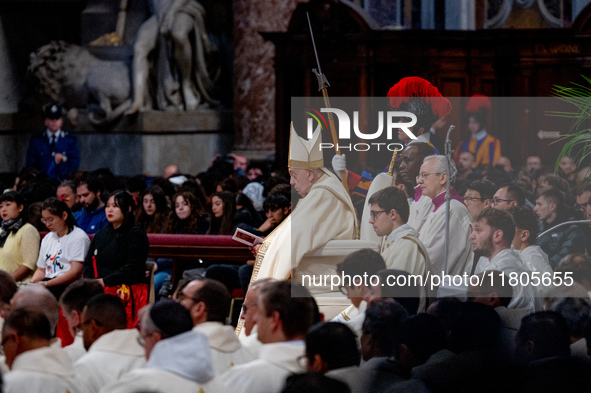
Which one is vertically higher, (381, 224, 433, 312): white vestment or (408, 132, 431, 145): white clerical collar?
(408, 132, 431, 145): white clerical collar

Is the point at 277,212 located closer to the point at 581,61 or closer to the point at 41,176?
the point at 41,176

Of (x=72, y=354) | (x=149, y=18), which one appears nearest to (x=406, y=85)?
(x=72, y=354)

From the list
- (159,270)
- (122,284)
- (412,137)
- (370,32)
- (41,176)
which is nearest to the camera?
(412,137)

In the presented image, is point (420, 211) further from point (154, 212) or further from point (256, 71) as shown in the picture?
point (256, 71)

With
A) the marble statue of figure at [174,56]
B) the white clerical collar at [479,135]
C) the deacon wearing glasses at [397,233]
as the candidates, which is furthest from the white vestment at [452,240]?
the marble statue of figure at [174,56]

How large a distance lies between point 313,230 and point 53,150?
734 cm

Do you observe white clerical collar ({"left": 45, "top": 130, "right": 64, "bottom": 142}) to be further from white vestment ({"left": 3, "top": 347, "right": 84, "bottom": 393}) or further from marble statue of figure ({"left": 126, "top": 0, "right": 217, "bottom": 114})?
white vestment ({"left": 3, "top": 347, "right": 84, "bottom": 393})

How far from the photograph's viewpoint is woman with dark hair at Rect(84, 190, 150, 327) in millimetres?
7148

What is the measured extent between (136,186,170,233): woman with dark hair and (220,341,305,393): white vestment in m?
4.82

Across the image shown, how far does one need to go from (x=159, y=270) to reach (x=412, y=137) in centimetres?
319

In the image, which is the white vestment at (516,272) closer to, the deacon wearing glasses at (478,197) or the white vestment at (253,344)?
the deacon wearing glasses at (478,197)

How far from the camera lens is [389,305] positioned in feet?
15.8

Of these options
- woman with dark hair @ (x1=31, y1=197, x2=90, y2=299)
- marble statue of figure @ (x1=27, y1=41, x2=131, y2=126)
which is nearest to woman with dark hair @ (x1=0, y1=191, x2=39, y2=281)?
woman with dark hair @ (x1=31, y1=197, x2=90, y2=299)

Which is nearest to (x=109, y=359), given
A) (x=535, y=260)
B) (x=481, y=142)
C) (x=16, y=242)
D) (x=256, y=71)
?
(x=535, y=260)
